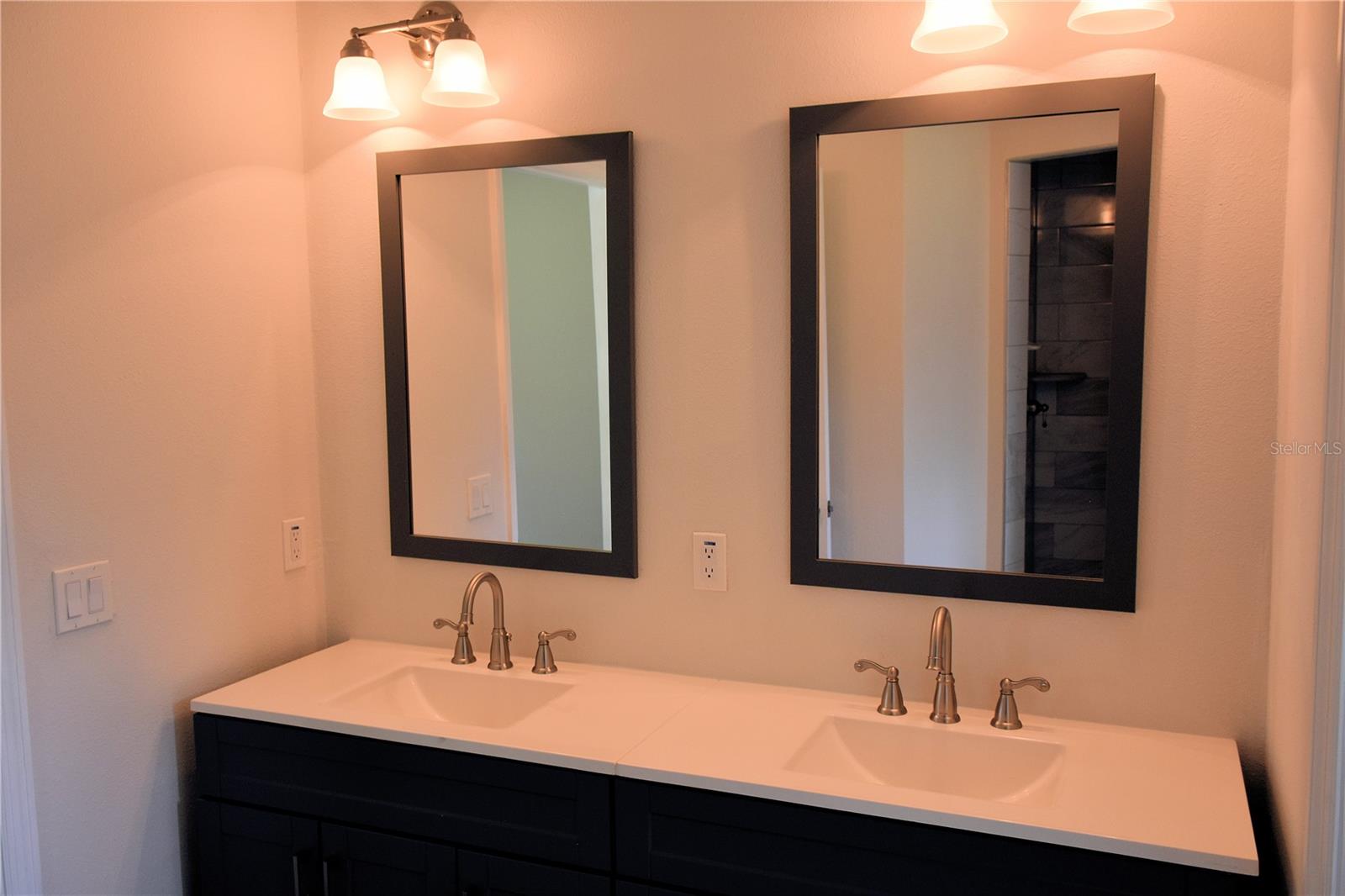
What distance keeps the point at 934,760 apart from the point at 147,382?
163cm

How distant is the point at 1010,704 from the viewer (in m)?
1.82

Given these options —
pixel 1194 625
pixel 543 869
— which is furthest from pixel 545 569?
pixel 1194 625

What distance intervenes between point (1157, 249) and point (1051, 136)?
10.2 inches

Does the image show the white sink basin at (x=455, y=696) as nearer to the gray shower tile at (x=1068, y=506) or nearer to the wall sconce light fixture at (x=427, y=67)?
the gray shower tile at (x=1068, y=506)

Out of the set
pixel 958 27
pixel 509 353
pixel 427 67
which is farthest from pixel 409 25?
pixel 958 27

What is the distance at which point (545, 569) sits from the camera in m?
2.26

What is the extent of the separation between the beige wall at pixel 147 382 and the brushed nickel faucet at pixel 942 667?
146cm

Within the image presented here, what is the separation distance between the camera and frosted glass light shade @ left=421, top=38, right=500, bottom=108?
2043mm

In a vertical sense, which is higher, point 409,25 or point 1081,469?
point 409,25

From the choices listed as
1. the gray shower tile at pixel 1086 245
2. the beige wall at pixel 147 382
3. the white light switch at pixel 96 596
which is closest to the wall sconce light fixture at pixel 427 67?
the beige wall at pixel 147 382

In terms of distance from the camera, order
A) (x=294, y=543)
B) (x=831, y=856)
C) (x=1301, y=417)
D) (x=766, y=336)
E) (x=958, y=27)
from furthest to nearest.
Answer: (x=294, y=543), (x=766, y=336), (x=958, y=27), (x=831, y=856), (x=1301, y=417)

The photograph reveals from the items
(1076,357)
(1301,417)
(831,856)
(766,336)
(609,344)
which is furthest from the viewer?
(609,344)

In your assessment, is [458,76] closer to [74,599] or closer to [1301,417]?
[74,599]

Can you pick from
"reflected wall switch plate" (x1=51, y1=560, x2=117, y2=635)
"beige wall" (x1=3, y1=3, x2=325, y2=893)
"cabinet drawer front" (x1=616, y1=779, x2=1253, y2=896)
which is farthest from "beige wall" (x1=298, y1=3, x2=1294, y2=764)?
"reflected wall switch plate" (x1=51, y1=560, x2=117, y2=635)
